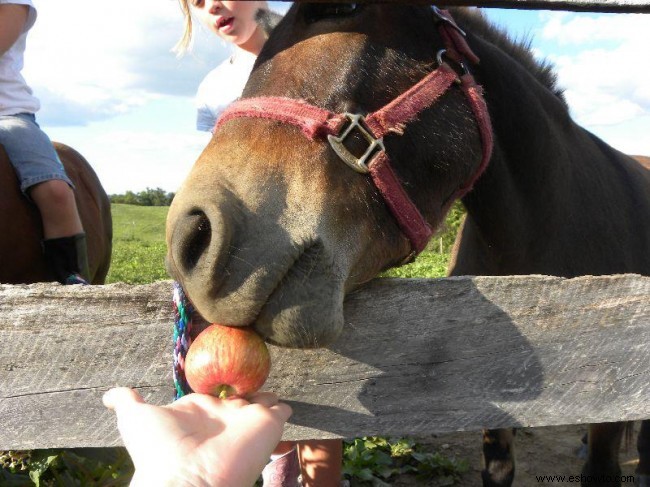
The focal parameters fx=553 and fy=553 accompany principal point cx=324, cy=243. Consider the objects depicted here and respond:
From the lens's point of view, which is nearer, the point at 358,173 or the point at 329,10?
the point at 358,173

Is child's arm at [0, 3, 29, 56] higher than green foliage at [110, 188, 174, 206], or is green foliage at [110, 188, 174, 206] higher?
child's arm at [0, 3, 29, 56]

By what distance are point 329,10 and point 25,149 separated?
225 centimetres

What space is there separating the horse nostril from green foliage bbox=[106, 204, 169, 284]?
1.33 metres

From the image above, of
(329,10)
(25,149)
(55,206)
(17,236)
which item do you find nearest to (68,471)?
(17,236)

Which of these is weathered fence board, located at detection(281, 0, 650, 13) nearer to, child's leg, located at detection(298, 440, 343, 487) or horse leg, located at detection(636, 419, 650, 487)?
child's leg, located at detection(298, 440, 343, 487)

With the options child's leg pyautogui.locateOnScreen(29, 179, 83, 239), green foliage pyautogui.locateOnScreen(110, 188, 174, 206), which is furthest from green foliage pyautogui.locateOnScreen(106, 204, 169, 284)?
green foliage pyautogui.locateOnScreen(110, 188, 174, 206)

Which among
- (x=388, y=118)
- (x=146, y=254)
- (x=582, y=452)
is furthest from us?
(x=146, y=254)

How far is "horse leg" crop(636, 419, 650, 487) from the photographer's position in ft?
10.6

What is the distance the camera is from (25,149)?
315 cm

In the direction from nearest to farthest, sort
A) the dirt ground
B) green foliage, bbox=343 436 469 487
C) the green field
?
green foliage, bbox=343 436 469 487 < the dirt ground < the green field

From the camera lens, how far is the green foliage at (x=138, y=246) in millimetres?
14836

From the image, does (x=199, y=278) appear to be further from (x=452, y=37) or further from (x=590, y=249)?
(x=590, y=249)

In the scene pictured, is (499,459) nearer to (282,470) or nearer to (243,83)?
(282,470)

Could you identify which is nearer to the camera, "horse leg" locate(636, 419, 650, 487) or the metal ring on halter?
the metal ring on halter
